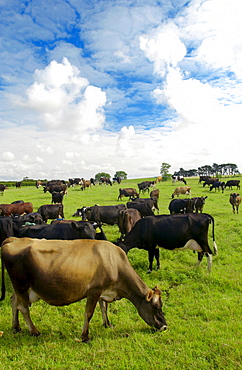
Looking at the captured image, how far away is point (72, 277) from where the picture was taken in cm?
476

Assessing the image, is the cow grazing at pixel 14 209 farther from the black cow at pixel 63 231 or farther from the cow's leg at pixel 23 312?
the cow's leg at pixel 23 312

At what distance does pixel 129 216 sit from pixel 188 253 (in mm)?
3828

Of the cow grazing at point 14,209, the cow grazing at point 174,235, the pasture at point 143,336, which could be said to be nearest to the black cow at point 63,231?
the cow grazing at point 174,235

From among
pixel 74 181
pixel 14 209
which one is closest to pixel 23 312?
pixel 14 209

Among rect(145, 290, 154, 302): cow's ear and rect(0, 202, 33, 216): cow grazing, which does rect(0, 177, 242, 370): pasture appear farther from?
rect(0, 202, 33, 216): cow grazing

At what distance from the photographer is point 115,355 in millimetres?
4539

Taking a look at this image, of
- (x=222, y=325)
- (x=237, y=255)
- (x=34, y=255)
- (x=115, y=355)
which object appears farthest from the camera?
(x=237, y=255)

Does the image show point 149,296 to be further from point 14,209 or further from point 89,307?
point 14,209

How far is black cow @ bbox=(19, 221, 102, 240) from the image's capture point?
9031mm

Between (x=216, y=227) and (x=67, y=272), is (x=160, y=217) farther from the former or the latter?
(x=216, y=227)

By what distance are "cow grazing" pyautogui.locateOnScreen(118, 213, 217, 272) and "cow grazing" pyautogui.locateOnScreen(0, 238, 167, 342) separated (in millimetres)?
3241

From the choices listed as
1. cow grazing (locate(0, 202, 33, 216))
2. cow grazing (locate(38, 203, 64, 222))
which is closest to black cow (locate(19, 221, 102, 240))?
cow grazing (locate(38, 203, 64, 222))

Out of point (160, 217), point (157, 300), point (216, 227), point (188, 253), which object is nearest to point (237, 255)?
point (188, 253)

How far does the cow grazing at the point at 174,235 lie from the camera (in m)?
8.58
